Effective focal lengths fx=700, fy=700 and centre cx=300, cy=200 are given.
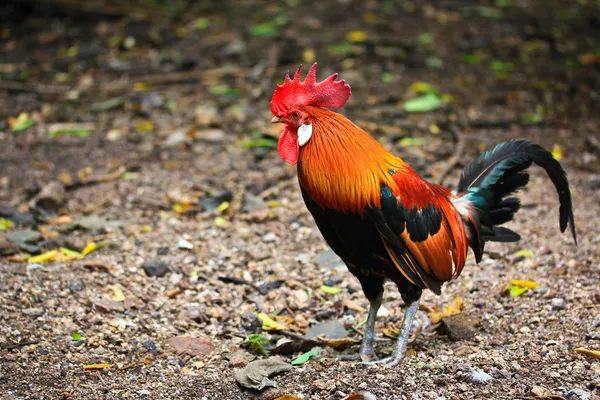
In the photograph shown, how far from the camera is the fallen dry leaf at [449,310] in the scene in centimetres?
490

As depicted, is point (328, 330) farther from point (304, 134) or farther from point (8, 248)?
point (8, 248)

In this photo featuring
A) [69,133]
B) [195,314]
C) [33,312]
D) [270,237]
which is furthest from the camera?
[69,133]

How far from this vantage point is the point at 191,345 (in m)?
4.50

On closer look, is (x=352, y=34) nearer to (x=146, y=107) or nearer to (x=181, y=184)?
(x=146, y=107)

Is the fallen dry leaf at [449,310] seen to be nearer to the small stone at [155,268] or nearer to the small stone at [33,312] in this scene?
the small stone at [155,268]

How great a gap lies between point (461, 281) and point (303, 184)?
1922 mm

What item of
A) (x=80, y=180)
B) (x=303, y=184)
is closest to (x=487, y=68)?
(x=80, y=180)

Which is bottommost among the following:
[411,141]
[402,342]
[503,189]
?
[402,342]

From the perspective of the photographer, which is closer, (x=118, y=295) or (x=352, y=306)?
(x=118, y=295)

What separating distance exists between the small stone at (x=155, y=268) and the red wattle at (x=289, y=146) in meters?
1.74

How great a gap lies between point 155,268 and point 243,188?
68.6 inches

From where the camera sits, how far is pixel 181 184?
692 cm

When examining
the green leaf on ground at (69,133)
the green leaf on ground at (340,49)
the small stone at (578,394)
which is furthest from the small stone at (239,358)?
the green leaf on ground at (340,49)

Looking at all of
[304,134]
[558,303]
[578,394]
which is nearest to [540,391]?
[578,394]
